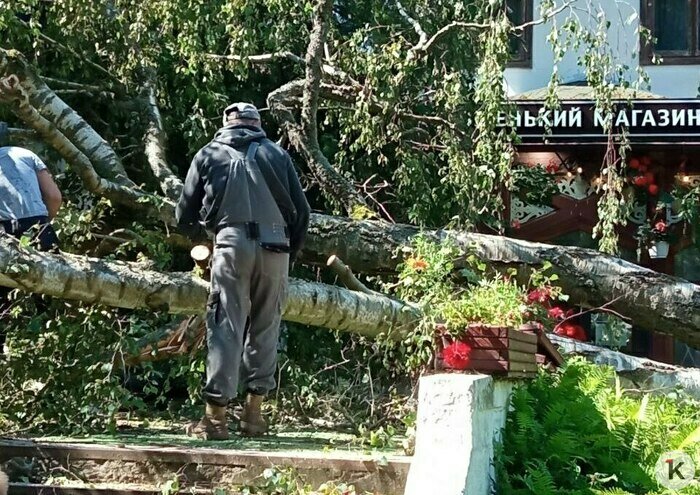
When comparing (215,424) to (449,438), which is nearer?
(449,438)

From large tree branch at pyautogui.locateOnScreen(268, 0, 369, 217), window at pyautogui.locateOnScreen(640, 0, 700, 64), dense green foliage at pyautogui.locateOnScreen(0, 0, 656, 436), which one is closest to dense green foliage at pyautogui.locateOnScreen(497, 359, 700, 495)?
dense green foliage at pyautogui.locateOnScreen(0, 0, 656, 436)

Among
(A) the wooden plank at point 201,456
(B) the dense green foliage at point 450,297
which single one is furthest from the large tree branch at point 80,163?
(A) the wooden plank at point 201,456

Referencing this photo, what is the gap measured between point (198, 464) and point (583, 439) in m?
1.92

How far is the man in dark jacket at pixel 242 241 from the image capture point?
627cm

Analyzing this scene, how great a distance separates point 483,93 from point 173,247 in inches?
102

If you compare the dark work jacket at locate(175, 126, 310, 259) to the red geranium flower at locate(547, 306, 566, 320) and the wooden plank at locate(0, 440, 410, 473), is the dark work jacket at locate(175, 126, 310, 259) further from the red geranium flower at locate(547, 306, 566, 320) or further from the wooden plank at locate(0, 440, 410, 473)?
the red geranium flower at locate(547, 306, 566, 320)

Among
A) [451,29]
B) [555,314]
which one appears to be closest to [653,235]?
[451,29]

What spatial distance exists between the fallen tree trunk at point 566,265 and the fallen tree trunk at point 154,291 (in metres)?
0.86

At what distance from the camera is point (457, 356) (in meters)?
5.61

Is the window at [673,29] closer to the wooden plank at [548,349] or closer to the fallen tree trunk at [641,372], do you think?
the fallen tree trunk at [641,372]

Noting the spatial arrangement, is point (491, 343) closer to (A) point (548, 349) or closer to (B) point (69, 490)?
(A) point (548, 349)

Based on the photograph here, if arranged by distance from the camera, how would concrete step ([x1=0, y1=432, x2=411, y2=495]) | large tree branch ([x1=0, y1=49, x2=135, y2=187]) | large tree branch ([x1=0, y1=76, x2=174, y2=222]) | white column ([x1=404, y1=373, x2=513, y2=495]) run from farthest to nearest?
large tree branch ([x1=0, y1=49, x2=135, y2=187]), large tree branch ([x1=0, y1=76, x2=174, y2=222]), concrete step ([x1=0, y1=432, x2=411, y2=495]), white column ([x1=404, y1=373, x2=513, y2=495])

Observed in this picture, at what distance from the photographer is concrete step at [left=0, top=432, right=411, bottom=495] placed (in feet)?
18.0

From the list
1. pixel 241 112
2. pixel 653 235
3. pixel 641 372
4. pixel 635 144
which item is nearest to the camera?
pixel 241 112
